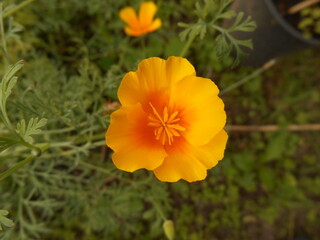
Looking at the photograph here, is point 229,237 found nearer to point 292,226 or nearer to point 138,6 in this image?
point 292,226

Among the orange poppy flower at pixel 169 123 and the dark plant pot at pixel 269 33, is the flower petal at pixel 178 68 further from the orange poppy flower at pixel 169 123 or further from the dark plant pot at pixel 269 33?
the dark plant pot at pixel 269 33

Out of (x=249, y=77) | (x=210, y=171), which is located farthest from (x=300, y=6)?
(x=210, y=171)

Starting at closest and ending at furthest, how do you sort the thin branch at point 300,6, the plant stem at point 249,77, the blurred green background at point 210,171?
the plant stem at point 249,77 → the thin branch at point 300,6 → the blurred green background at point 210,171

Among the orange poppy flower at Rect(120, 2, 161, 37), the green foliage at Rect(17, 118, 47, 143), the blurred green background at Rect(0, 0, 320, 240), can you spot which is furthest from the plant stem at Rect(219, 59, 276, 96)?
the green foliage at Rect(17, 118, 47, 143)

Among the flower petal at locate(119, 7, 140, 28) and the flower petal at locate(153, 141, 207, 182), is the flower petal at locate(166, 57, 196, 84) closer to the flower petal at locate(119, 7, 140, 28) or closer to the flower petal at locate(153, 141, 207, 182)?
the flower petal at locate(153, 141, 207, 182)

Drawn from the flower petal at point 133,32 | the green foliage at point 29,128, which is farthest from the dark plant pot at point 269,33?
the green foliage at point 29,128

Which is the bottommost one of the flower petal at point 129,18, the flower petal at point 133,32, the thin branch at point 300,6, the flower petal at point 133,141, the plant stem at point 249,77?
the plant stem at point 249,77

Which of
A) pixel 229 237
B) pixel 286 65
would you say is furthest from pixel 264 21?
pixel 229 237

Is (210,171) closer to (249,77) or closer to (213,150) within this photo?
(249,77)
